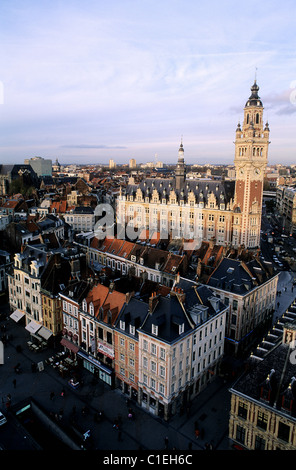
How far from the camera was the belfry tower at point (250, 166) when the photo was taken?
284ft

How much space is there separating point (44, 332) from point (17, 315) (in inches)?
365

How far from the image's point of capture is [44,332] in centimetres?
5375

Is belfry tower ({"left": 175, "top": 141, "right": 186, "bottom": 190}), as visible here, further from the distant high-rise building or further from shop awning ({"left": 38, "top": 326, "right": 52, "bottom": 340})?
shop awning ({"left": 38, "top": 326, "right": 52, "bottom": 340})

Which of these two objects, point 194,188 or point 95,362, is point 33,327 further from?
point 194,188

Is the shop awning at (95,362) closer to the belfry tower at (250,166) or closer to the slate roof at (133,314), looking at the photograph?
the slate roof at (133,314)

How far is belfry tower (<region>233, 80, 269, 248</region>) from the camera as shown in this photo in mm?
86688

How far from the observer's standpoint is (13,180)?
170m

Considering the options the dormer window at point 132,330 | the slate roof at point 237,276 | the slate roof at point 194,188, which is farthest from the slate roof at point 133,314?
the slate roof at point 194,188

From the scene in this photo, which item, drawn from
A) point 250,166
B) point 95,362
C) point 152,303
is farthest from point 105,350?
point 250,166

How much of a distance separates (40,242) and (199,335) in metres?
42.9

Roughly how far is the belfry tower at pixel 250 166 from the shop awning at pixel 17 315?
5849 cm

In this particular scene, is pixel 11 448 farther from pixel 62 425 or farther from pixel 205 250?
pixel 205 250

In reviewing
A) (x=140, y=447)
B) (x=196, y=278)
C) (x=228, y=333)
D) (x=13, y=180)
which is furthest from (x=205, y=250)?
(x=13, y=180)
